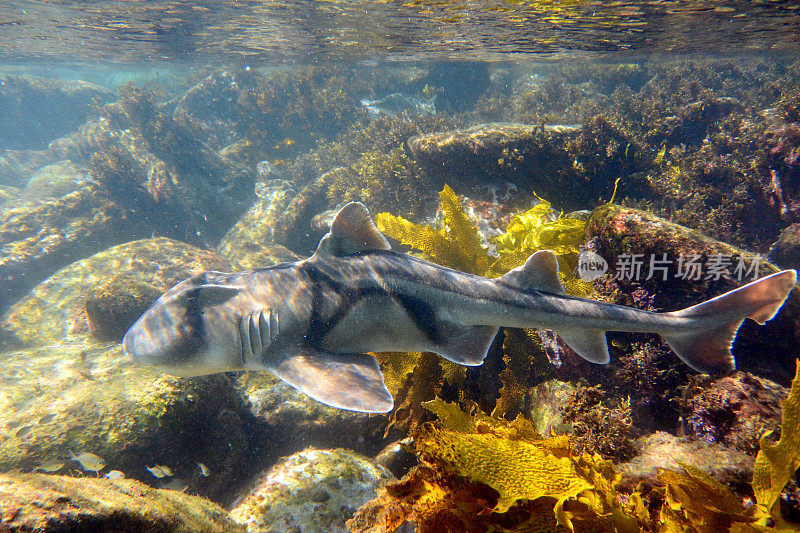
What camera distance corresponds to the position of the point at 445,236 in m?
5.10

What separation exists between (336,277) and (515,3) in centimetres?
1638

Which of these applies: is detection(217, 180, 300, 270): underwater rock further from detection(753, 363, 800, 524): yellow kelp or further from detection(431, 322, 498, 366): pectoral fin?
detection(753, 363, 800, 524): yellow kelp

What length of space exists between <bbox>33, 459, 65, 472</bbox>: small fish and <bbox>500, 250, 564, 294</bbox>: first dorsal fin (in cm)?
519

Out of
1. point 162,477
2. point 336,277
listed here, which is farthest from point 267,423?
point 336,277

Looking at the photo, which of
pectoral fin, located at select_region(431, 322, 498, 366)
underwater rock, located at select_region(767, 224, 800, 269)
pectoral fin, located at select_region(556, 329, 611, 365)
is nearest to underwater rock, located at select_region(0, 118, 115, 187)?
pectoral fin, located at select_region(431, 322, 498, 366)

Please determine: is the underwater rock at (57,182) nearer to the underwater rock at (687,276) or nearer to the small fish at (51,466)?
the small fish at (51,466)

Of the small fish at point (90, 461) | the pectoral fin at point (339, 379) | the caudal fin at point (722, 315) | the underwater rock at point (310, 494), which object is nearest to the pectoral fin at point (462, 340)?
the pectoral fin at point (339, 379)

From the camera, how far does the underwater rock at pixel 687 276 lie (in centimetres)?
353

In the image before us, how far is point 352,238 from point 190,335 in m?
1.78

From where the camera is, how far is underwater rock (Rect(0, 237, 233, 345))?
30.8ft

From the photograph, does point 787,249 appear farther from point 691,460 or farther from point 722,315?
point 691,460

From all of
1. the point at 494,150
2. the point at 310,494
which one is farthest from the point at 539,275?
the point at 494,150

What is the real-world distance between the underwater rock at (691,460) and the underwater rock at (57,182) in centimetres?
2131

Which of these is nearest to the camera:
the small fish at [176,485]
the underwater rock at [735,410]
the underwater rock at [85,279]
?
the underwater rock at [735,410]
